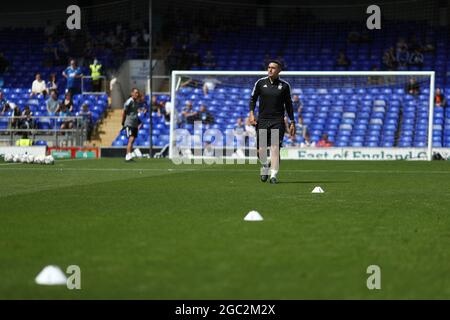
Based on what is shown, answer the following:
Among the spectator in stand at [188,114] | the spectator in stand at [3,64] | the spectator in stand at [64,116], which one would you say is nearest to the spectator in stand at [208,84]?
the spectator in stand at [188,114]

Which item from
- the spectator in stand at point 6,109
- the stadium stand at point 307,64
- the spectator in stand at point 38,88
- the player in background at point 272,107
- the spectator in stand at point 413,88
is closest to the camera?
the player in background at point 272,107

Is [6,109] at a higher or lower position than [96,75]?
lower

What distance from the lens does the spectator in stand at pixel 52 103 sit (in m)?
31.2

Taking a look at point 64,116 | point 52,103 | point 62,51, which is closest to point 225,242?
point 64,116

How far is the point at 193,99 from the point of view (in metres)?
30.0

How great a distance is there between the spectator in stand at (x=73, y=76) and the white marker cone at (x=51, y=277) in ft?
91.9

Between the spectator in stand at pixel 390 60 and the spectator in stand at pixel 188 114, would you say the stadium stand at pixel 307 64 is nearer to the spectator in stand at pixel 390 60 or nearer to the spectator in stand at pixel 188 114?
the spectator in stand at pixel 390 60

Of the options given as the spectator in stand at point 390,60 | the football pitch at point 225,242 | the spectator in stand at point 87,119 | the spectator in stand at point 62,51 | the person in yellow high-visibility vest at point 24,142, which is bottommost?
the person in yellow high-visibility vest at point 24,142

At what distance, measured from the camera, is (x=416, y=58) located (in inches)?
1294

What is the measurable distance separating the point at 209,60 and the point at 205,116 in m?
6.26

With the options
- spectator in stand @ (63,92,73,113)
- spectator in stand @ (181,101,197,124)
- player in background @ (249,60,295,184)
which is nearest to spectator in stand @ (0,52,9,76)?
spectator in stand @ (63,92,73,113)

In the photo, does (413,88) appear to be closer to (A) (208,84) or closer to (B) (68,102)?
(A) (208,84)
